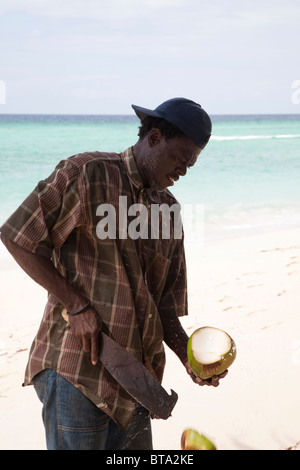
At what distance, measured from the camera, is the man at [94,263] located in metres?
1.62

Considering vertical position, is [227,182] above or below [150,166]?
above

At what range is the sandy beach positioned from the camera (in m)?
3.11

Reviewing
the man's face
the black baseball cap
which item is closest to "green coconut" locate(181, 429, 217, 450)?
the man's face

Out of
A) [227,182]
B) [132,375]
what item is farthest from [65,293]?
[227,182]

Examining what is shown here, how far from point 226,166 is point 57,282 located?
16471mm

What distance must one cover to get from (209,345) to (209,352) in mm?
23

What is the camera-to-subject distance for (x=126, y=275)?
1681mm

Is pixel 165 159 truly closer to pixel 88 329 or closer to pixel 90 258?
pixel 90 258

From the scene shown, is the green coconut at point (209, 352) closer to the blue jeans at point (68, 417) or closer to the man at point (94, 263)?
the man at point (94, 263)

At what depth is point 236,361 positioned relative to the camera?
12.5ft

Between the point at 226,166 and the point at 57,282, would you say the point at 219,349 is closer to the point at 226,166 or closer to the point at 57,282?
the point at 57,282

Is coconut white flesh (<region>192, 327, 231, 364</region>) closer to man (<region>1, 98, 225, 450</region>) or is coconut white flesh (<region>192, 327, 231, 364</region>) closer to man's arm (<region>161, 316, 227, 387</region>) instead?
man's arm (<region>161, 316, 227, 387</region>)

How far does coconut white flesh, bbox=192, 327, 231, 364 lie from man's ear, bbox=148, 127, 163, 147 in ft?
2.00
